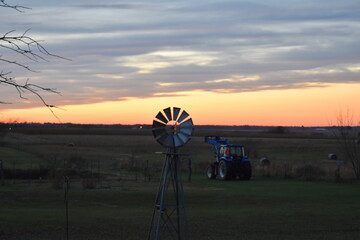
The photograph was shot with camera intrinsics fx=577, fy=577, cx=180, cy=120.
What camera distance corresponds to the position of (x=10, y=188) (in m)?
30.6

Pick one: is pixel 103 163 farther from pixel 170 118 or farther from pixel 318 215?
pixel 170 118

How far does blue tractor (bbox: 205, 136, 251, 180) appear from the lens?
38.8 m

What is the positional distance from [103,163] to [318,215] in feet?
116

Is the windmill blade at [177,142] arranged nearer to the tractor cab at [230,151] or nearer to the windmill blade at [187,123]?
the windmill blade at [187,123]

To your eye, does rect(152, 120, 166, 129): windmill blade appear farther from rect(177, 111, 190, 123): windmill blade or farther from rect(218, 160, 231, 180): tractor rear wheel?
rect(218, 160, 231, 180): tractor rear wheel

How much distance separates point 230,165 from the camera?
39125mm

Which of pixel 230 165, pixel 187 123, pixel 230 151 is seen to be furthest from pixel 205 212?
pixel 230 151

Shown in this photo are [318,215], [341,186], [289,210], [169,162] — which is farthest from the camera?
[341,186]

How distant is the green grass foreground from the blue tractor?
517 centimetres

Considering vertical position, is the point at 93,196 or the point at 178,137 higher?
the point at 178,137

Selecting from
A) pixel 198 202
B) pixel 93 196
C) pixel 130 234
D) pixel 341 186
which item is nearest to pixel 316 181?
pixel 341 186

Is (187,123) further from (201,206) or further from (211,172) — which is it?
(211,172)

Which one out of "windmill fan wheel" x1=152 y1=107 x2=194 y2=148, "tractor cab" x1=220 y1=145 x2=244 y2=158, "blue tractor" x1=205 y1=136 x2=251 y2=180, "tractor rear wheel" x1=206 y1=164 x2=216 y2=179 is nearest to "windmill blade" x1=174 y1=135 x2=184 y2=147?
"windmill fan wheel" x1=152 y1=107 x2=194 y2=148

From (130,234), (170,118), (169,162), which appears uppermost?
(170,118)
